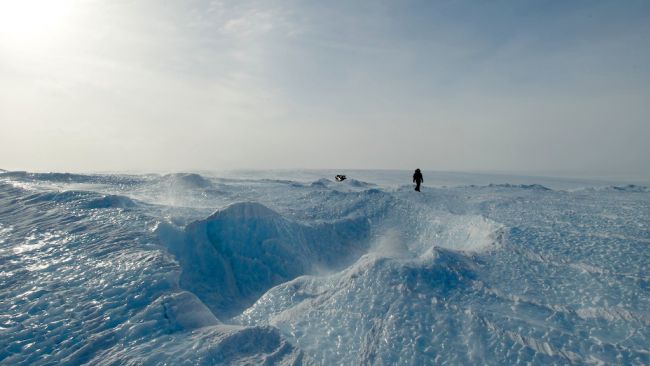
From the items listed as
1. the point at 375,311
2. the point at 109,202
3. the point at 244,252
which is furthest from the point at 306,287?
the point at 109,202

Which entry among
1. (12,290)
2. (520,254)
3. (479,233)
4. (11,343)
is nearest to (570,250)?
(520,254)

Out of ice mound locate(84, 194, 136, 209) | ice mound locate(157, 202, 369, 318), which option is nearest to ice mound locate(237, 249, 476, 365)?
ice mound locate(157, 202, 369, 318)

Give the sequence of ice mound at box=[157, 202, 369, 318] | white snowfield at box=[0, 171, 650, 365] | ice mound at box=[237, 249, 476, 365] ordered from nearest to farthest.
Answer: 1. white snowfield at box=[0, 171, 650, 365]
2. ice mound at box=[237, 249, 476, 365]
3. ice mound at box=[157, 202, 369, 318]

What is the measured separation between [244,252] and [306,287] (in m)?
3.95

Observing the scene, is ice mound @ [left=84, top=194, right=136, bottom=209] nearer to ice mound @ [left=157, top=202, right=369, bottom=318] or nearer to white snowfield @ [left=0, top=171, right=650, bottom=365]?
white snowfield @ [left=0, top=171, right=650, bottom=365]

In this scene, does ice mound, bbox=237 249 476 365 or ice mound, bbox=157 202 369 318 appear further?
ice mound, bbox=157 202 369 318

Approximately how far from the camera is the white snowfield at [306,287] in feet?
21.7

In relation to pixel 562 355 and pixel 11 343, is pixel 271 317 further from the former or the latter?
pixel 562 355

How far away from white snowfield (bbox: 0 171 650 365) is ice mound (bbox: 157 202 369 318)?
5cm

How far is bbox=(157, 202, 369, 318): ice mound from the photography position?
11.2 metres

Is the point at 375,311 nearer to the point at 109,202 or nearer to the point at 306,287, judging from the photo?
the point at 306,287

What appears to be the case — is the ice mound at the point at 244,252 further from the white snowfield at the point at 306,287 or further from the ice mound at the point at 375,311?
the ice mound at the point at 375,311

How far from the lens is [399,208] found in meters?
16.6

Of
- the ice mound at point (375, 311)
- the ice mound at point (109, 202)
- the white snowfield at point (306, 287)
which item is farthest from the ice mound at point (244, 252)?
the ice mound at point (109, 202)
